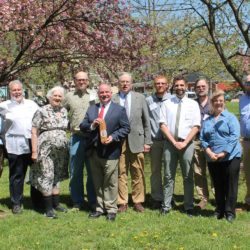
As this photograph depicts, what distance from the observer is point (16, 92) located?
6953 millimetres

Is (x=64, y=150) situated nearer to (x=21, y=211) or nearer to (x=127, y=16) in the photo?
(x=21, y=211)

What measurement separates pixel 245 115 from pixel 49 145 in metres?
3.05

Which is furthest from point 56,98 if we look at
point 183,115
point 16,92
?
point 183,115

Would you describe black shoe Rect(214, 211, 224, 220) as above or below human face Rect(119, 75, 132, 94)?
below

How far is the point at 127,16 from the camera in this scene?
11.7 metres

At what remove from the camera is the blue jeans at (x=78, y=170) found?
7.22 metres

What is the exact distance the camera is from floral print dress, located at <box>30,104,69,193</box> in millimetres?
6801

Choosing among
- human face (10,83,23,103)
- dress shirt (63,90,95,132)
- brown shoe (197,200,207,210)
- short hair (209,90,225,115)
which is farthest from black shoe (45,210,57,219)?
short hair (209,90,225,115)

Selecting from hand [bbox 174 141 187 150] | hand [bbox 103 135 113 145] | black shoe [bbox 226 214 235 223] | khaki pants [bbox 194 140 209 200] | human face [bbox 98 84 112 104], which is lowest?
black shoe [bbox 226 214 235 223]

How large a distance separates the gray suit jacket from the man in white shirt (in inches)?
16.2

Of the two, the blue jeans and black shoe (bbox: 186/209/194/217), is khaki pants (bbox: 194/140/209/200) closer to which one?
black shoe (bbox: 186/209/194/217)

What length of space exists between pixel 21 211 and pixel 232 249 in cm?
346

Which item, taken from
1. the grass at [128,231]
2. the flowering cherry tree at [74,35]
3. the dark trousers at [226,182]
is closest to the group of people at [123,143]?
the dark trousers at [226,182]

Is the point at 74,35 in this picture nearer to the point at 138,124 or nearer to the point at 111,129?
the point at 138,124
